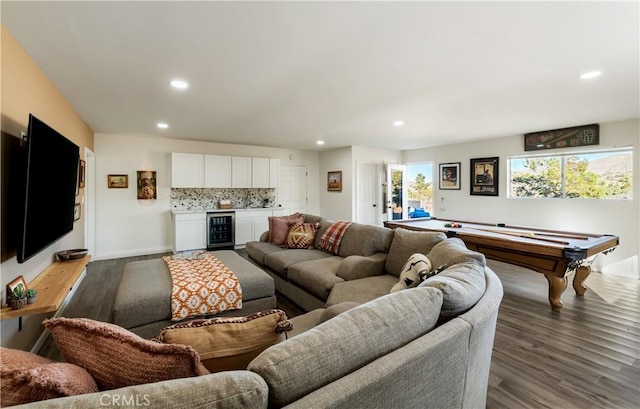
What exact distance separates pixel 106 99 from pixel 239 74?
1841 millimetres

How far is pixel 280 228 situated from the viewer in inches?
164

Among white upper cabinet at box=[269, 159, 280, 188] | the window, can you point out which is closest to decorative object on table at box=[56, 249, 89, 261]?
white upper cabinet at box=[269, 159, 280, 188]

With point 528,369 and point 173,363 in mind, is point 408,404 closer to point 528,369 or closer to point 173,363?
point 173,363

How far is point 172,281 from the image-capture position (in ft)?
8.06

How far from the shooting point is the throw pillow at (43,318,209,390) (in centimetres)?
77

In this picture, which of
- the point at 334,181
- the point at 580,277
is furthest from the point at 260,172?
the point at 580,277

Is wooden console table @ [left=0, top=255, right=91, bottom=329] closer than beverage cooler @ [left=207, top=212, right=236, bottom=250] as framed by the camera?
Yes

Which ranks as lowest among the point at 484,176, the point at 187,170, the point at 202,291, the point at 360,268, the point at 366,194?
the point at 202,291

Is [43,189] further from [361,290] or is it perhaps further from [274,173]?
[274,173]

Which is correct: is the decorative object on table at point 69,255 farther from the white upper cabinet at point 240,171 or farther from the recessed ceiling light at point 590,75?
the recessed ceiling light at point 590,75

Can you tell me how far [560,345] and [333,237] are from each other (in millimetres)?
2293

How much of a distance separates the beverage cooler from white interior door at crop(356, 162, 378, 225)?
295cm

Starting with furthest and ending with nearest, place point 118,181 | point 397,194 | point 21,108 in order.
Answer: point 397,194
point 118,181
point 21,108

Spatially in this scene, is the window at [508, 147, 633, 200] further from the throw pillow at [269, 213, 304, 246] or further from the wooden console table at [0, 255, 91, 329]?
the wooden console table at [0, 255, 91, 329]
